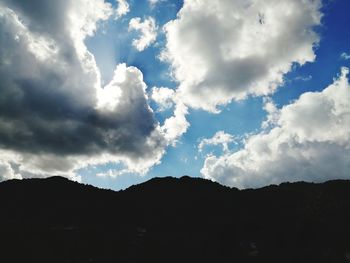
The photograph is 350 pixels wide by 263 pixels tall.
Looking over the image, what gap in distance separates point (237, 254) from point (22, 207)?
32242mm

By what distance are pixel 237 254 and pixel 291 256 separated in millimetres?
6869

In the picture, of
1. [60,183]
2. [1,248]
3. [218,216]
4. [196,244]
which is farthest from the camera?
[60,183]

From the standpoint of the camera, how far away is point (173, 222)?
193 ft

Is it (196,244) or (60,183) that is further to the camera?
(60,183)

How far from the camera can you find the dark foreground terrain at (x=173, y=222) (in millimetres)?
52250

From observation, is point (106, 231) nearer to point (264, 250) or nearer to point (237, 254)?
point (237, 254)

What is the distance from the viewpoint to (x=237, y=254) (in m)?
53.1

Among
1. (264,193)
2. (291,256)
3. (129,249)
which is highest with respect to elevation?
(264,193)

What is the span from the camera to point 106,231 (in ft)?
183

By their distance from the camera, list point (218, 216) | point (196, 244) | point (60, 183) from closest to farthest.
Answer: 1. point (196, 244)
2. point (218, 216)
3. point (60, 183)

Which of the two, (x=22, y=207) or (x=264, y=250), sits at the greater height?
(x=22, y=207)

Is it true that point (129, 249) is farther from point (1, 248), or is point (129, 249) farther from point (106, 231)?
point (1, 248)

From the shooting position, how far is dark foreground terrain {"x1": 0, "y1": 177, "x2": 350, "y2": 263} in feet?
171

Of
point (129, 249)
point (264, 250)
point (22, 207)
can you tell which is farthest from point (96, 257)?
point (264, 250)
